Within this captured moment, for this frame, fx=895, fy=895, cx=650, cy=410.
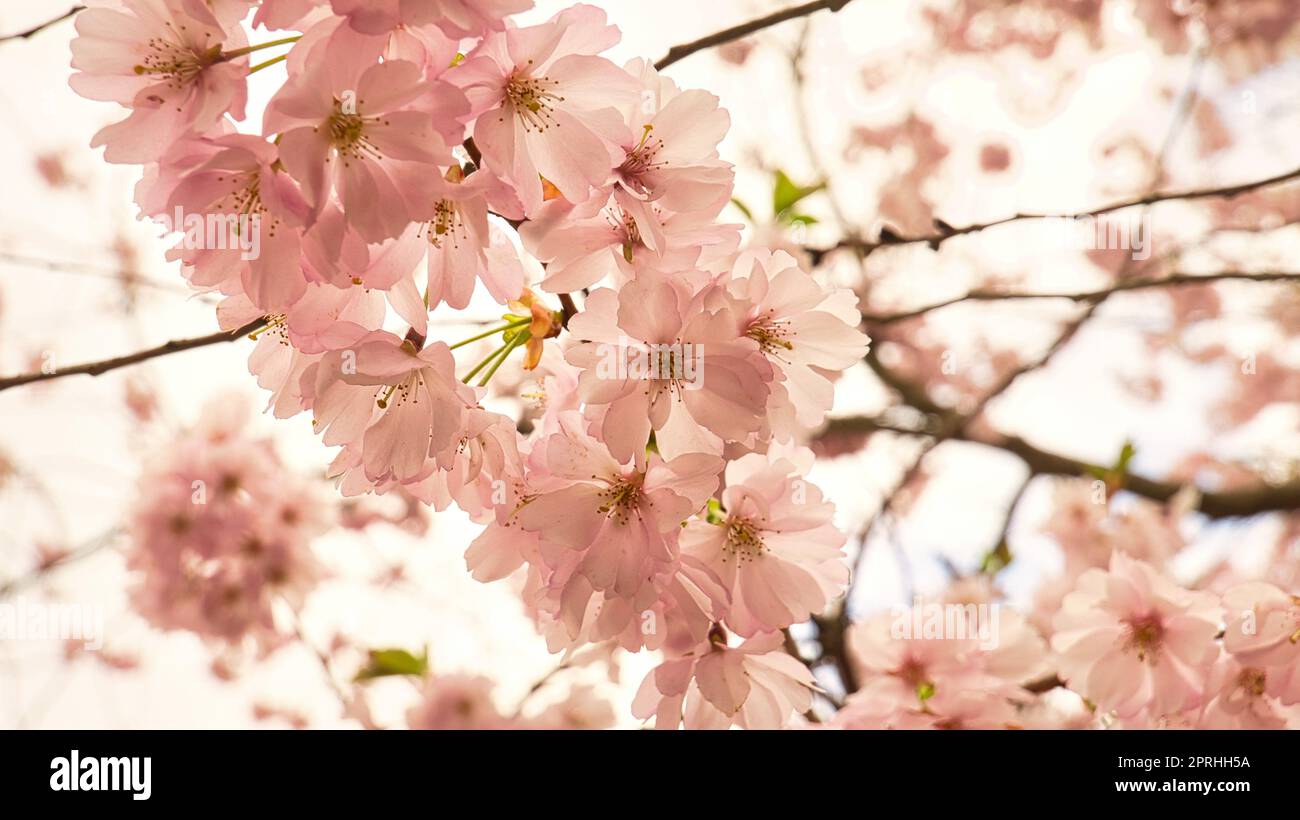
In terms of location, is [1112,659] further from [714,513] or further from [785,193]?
[785,193]

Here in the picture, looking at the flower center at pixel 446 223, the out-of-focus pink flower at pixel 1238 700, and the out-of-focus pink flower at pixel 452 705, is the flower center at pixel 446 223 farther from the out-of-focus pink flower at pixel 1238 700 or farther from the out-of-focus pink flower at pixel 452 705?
the out-of-focus pink flower at pixel 452 705

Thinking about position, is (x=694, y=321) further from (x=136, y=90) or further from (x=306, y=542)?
(x=306, y=542)

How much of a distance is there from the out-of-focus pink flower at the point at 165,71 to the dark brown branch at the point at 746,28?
428 mm

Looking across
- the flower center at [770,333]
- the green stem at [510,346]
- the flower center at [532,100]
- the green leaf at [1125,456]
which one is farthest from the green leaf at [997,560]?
the flower center at [532,100]

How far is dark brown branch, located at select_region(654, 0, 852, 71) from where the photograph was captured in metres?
0.95

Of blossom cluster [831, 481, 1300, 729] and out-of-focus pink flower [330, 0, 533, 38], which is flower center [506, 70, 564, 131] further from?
blossom cluster [831, 481, 1300, 729]

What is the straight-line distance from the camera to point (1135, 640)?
1.38 m

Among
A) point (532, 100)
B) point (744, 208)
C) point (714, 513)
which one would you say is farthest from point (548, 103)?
point (744, 208)

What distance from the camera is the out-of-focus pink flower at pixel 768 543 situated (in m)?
0.91

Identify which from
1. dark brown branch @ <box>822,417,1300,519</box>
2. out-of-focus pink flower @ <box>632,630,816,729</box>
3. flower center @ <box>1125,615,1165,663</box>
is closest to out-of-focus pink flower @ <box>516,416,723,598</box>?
out-of-focus pink flower @ <box>632,630,816,729</box>

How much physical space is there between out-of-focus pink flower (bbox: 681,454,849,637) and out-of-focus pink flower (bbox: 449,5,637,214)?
0.35m

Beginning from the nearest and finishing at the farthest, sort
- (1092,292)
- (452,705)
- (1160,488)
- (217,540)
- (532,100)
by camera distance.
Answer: (532,100), (1092,292), (217,540), (452,705), (1160,488)

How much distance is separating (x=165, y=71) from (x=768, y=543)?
0.68 meters

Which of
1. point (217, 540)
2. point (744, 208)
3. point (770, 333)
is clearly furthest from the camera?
point (217, 540)
